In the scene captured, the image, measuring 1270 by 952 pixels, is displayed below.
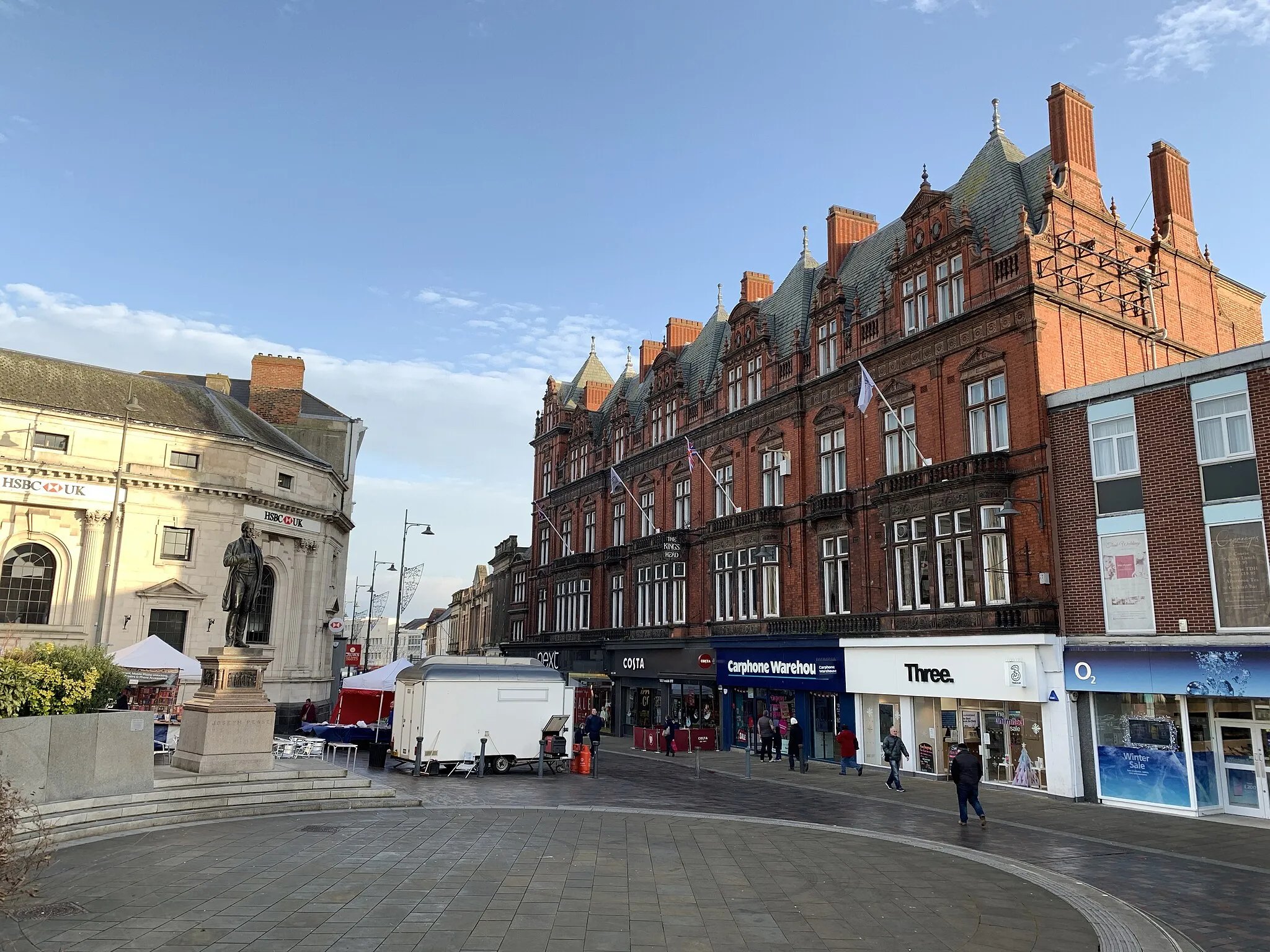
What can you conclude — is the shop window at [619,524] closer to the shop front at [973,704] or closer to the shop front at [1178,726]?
the shop front at [973,704]

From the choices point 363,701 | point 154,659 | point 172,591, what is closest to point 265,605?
point 172,591

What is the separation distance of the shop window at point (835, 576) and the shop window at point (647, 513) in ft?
42.1

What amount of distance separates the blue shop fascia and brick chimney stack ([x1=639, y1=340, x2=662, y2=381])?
63.1 ft

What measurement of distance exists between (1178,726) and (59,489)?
1579 inches

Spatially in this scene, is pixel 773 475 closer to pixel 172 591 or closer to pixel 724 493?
pixel 724 493

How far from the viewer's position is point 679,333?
48156 millimetres

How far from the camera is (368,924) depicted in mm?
9305

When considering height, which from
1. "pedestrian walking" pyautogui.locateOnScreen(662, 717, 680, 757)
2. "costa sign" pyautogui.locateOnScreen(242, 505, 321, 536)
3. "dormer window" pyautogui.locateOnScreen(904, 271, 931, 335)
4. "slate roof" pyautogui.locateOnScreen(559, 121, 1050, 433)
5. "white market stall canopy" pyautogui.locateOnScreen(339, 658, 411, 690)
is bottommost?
"pedestrian walking" pyautogui.locateOnScreen(662, 717, 680, 757)

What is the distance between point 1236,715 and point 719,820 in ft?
Answer: 38.9

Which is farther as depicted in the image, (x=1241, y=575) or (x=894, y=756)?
(x=894, y=756)

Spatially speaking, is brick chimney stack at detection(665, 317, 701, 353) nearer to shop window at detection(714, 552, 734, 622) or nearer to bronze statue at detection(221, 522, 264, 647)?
shop window at detection(714, 552, 734, 622)

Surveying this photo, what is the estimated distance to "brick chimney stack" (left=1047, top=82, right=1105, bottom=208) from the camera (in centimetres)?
2681

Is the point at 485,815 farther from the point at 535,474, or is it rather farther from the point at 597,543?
the point at 535,474

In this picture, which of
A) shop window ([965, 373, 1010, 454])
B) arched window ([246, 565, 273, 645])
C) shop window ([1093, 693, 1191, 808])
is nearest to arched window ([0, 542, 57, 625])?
arched window ([246, 565, 273, 645])
